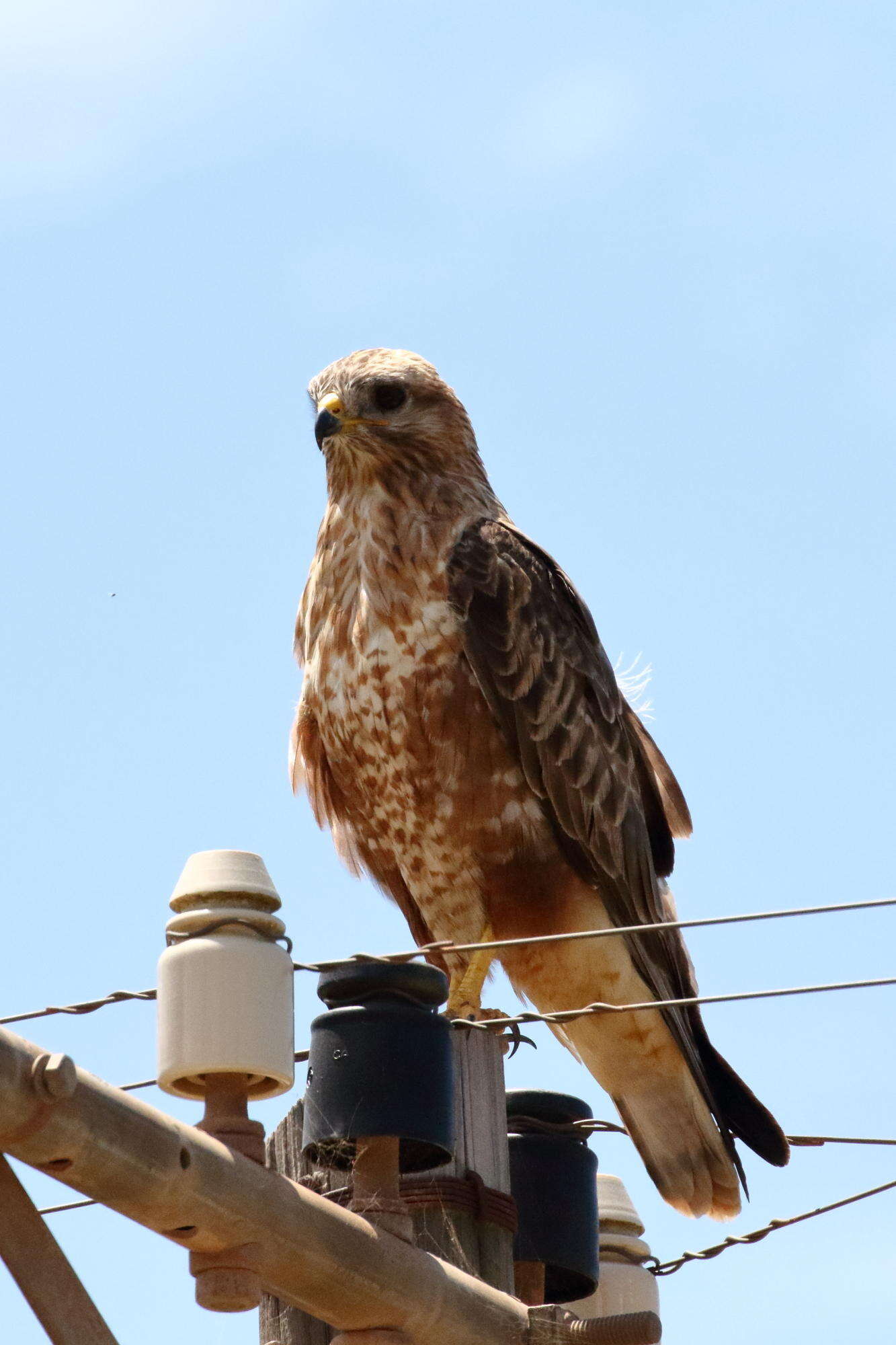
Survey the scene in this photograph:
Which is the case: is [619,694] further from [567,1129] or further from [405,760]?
[567,1129]

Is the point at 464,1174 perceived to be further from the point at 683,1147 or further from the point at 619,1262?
the point at 683,1147

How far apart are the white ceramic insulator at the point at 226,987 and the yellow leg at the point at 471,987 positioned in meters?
2.22

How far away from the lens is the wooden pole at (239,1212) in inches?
119

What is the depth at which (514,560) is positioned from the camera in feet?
21.4

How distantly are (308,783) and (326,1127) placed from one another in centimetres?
286

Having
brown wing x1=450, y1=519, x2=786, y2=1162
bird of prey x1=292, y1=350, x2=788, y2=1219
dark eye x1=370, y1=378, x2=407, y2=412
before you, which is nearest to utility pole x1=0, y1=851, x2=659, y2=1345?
bird of prey x1=292, y1=350, x2=788, y2=1219

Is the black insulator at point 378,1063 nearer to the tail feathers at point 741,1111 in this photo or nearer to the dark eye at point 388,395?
the tail feathers at point 741,1111

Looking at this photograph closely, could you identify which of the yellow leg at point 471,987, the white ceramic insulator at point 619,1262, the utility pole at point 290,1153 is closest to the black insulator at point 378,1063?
the utility pole at point 290,1153

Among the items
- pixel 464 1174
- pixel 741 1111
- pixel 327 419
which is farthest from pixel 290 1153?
pixel 327 419

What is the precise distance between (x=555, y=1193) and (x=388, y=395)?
3.19 m

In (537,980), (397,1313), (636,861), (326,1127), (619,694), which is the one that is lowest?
(397,1313)

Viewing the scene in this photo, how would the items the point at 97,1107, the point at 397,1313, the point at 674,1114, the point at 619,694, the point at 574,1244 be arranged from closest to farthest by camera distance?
the point at 97,1107 < the point at 397,1313 < the point at 574,1244 < the point at 674,1114 < the point at 619,694

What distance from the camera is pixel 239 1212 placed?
327cm

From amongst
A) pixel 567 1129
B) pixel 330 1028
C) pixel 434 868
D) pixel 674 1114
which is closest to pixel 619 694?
pixel 434 868
